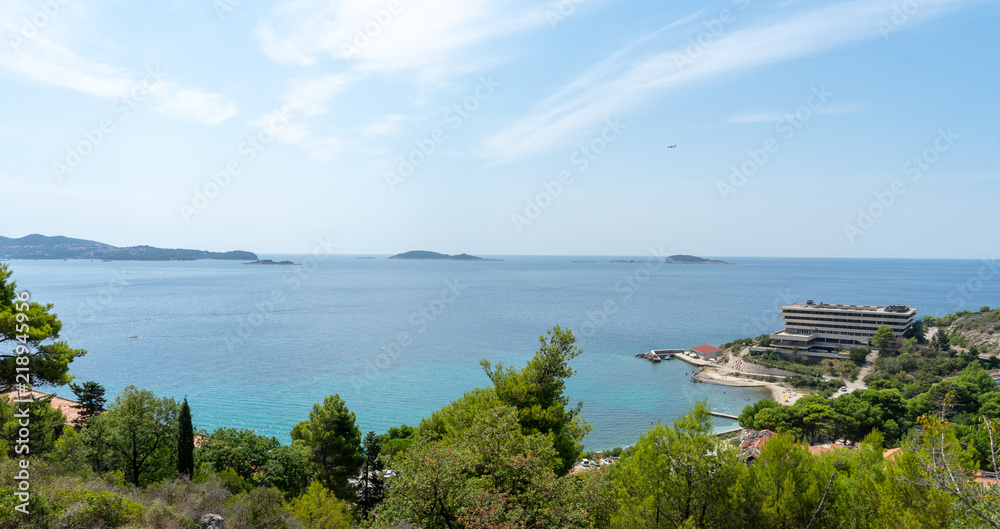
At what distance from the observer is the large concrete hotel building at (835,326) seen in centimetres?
5988

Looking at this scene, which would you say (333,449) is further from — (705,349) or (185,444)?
(705,349)

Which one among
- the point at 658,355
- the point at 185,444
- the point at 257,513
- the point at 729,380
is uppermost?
the point at 257,513

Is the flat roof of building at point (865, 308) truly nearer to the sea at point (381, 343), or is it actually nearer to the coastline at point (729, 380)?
the sea at point (381, 343)

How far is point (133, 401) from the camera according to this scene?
1598 cm

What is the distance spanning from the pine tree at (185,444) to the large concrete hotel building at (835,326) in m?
61.8

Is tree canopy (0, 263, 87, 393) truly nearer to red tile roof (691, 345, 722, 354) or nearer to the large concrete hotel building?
red tile roof (691, 345, 722, 354)

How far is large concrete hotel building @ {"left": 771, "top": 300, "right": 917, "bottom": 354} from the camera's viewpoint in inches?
2357

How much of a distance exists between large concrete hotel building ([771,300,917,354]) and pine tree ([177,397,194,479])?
203 ft

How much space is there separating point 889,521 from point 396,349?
56623 mm
